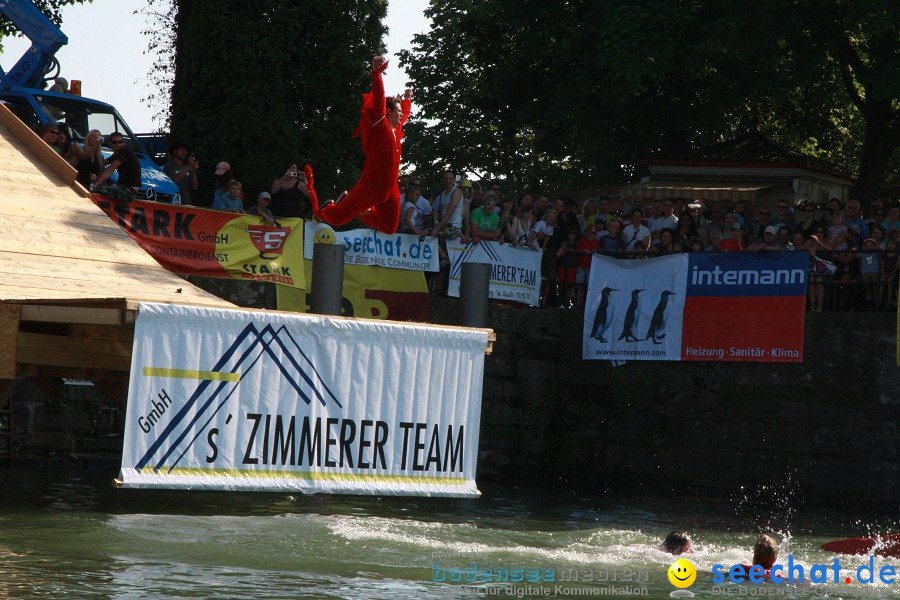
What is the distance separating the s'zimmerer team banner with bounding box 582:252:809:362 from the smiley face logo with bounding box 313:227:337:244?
4.48m

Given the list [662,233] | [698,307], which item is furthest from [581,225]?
[698,307]

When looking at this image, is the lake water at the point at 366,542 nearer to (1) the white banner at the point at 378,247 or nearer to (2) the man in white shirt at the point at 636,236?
(1) the white banner at the point at 378,247

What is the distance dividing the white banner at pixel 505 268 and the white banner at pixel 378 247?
39cm

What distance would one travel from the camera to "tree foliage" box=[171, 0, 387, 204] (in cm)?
2275

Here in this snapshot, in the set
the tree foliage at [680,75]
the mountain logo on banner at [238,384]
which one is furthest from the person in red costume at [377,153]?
the tree foliage at [680,75]

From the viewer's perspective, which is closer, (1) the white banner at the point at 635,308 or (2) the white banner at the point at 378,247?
(2) the white banner at the point at 378,247

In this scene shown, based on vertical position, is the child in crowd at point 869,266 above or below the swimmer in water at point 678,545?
above

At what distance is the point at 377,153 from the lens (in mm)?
14062

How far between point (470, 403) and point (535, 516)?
2.58 metres

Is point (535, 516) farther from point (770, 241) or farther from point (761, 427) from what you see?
point (770, 241)

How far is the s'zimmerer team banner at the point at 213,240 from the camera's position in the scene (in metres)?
17.0

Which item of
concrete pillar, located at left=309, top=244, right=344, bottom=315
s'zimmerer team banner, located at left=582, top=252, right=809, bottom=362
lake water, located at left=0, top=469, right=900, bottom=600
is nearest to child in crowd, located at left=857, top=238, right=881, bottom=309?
s'zimmerer team banner, located at left=582, top=252, right=809, bottom=362

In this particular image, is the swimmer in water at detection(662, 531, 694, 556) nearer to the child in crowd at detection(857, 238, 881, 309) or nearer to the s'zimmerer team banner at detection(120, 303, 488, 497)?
the s'zimmerer team banner at detection(120, 303, 488, 497)

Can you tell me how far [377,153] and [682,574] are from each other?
544 cm
